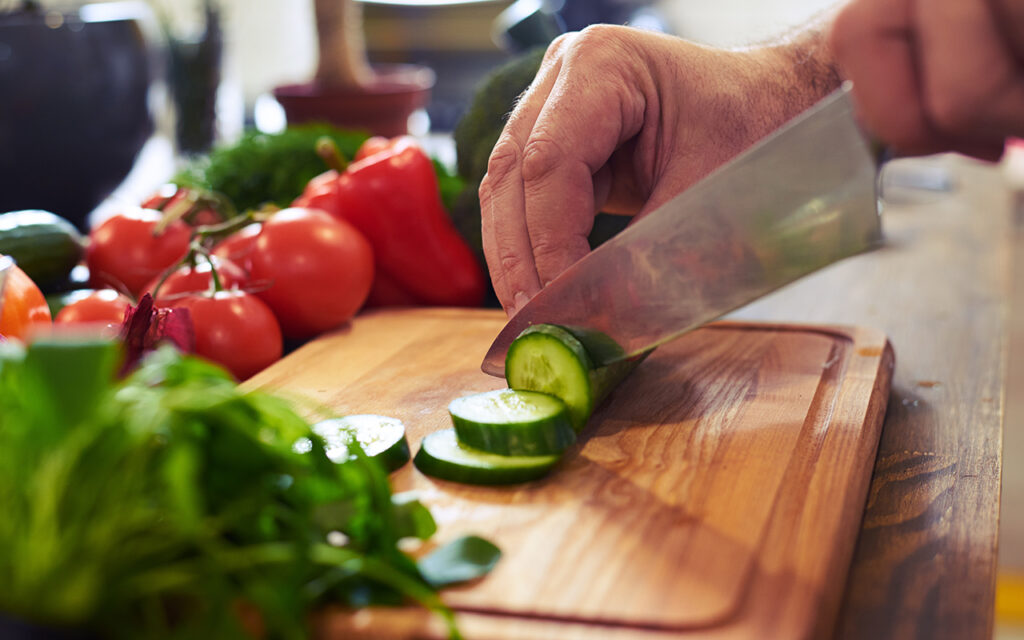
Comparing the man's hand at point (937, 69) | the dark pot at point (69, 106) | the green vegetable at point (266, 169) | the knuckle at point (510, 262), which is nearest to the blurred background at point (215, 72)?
the dark pot at point (69, 106)

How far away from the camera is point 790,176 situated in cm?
108

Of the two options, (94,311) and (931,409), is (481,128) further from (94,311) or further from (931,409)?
(931,409)

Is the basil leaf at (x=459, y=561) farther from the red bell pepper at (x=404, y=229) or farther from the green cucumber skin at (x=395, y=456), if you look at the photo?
the red bell pepper at (x=404, y=229)

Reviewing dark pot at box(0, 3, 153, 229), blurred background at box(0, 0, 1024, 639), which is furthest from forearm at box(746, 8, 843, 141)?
dark pot at box(0, 3, 153, 229)

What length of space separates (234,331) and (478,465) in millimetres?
601

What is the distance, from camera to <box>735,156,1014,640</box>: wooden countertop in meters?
0.95

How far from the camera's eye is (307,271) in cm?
167

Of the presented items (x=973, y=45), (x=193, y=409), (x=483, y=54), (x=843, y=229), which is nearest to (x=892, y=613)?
(x=843, y=229)

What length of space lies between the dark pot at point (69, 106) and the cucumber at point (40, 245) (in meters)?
0.42

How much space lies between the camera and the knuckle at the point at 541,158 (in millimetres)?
1310

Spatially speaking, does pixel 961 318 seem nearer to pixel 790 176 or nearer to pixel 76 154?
pixel 790 176

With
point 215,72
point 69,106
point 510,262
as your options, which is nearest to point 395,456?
point 510,262

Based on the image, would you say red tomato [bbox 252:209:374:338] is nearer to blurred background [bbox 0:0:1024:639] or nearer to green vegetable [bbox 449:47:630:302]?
green vegetable [bbox 449:47:630:302]

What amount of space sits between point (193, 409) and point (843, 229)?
75 cm
